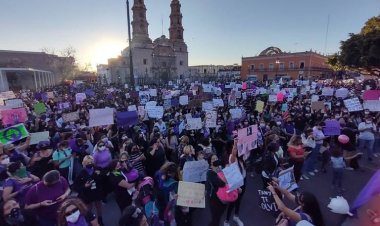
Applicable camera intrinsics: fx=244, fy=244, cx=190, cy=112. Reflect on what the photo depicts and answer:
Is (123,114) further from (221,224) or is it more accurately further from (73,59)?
(73,59)

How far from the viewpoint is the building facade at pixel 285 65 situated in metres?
61.9

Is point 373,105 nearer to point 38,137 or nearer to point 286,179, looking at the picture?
point 286,179

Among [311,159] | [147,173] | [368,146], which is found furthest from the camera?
[368,146]

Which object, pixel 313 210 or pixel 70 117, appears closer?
pixel 313 210

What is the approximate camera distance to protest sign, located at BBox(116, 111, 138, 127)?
9.08m

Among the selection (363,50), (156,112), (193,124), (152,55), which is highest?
(152,55)

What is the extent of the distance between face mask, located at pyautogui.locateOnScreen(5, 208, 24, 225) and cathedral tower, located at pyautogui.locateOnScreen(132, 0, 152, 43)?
65.9 metres

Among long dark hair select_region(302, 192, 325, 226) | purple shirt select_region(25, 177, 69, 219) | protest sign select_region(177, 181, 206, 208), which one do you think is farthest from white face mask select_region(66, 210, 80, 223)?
long dark hair select_region(302, 192, 325, 226)

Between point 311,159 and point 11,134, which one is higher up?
point 11,134

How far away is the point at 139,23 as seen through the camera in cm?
6394

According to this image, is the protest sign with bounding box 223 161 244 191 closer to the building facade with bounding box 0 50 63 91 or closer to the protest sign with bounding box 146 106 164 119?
the protest sign with bounding box 146 106 164 119

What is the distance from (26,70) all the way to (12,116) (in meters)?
49.3

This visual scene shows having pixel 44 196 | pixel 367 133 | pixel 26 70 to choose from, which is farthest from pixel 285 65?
pixel 44 196

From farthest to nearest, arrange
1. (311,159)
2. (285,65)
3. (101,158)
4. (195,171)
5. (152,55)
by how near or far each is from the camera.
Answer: (152,55), (285,65), (311,159), (101,158), (195,171)
